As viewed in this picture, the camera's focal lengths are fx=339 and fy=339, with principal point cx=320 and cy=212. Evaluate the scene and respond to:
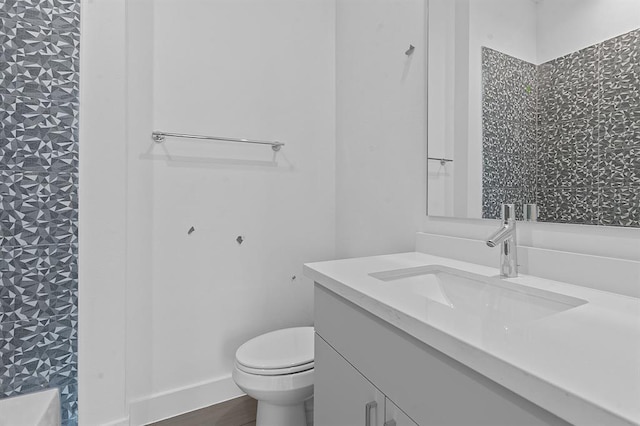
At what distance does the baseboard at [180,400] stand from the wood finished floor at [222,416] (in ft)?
0.08

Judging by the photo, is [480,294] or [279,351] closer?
[480,294]

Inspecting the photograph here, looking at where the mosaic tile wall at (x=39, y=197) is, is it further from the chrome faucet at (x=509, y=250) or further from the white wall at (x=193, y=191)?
the chrome faucet at (x=509, y=250)

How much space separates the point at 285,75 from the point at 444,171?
1.10m

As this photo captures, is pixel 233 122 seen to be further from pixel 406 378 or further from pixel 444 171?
pixel 406 378

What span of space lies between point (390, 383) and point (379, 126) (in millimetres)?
1235

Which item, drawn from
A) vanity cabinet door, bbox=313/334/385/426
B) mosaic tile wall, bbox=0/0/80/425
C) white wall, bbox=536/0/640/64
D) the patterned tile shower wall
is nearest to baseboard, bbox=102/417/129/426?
mosaic tile wall, bbox=0/0/80/425

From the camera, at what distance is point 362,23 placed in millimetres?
1812

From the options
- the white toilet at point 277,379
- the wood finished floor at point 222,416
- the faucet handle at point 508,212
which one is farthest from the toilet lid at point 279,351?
the faucet handle at point 508,212

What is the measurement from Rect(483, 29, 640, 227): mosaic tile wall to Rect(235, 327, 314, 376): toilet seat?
895 mm

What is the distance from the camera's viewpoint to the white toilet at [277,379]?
50.0 inches

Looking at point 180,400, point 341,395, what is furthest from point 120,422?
point 341,395

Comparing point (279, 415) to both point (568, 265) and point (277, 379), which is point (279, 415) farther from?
point (568, 265)

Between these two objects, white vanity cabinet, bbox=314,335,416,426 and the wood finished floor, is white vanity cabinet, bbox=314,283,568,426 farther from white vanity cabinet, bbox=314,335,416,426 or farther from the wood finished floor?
the wood finished floor

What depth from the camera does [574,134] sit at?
2.95ft
